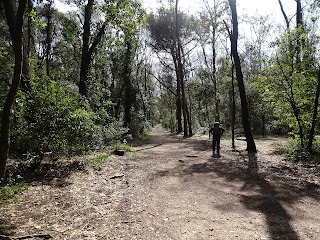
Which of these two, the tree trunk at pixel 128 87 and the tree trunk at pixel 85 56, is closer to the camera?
the tree trunk at pixel 85 56

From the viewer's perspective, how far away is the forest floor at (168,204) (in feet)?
14.3

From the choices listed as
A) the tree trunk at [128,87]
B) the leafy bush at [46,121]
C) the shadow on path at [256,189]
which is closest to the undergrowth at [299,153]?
the shadow on path at [256,189]

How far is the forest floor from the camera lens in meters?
4.37

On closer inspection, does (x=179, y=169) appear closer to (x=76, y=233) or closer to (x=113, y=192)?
(x=113, y=192)

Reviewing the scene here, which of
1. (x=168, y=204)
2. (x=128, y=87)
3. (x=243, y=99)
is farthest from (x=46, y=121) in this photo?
(x=128, y=87)

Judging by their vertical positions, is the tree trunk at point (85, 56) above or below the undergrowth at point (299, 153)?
above

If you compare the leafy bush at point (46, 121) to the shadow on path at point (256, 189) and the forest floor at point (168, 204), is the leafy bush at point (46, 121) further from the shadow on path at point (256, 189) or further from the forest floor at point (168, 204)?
the shadow on path at point (256, 189)

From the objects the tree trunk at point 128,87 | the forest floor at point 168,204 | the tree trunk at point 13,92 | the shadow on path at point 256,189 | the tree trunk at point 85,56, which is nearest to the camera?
the forest floor at point 168,204

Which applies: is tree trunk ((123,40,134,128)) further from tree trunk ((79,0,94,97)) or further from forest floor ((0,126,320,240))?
forest floor ((0,126,320,240))

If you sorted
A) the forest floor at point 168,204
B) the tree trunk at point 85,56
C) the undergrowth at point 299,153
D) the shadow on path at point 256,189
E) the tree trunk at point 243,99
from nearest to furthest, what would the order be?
the forest floor at point 168,204 → the shadow on path at point 256,189 → the undergrowth at point 299,153 → the tree trunk at point 85,56 → the tree trunk at point 243,99

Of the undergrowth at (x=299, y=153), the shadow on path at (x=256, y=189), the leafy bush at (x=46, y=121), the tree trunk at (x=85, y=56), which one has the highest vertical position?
the tree trunk at (x=85, y=56)

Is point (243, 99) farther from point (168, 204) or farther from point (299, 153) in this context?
point (168, 204)

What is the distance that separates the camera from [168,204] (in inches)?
230

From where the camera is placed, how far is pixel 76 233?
4152 mm
